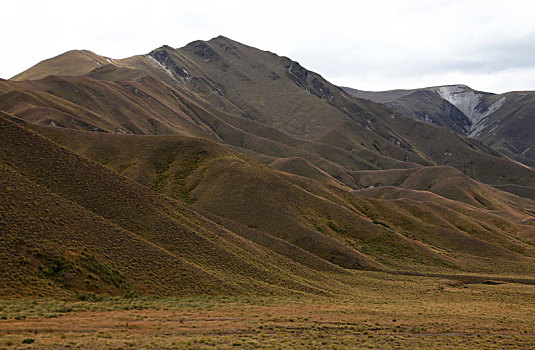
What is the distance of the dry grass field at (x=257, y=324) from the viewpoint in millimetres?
28766

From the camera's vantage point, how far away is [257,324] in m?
35.8

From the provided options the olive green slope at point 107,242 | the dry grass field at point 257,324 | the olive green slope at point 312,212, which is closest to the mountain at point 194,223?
the olive green slope at point 107,242

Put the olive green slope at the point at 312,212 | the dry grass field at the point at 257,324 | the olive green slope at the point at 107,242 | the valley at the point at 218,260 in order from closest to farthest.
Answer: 1. the dry grass field at the point at 257,324
2. the valley at the point at 218,260
3. the olive green slope at the point at 107,242
4. the olive green slope at the point at 312,212

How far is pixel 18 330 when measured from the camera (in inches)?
1109

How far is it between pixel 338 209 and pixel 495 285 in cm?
3677

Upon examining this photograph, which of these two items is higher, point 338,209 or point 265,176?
point 265,176

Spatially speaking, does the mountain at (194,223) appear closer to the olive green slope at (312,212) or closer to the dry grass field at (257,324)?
the olive green slope at (312,212)

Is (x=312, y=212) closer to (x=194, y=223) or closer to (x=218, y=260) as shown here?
(x=194, y=223)

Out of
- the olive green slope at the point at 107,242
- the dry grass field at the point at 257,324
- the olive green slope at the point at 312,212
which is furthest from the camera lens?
the olive green slope at the point at 312,212

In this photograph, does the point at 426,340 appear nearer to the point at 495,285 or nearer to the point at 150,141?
the point at 495,285

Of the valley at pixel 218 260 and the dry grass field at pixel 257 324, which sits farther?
the valley at pixel 218 260

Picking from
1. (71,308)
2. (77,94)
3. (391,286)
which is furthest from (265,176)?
(77,94)

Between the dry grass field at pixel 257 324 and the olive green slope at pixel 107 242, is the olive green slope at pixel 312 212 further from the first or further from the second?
the dry grass field at pixel 257 324

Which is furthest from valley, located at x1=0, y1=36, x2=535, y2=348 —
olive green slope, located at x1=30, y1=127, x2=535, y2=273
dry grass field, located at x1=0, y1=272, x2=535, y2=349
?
olive green slope, located at x1=30, y1=127, x2=535, y2=273
